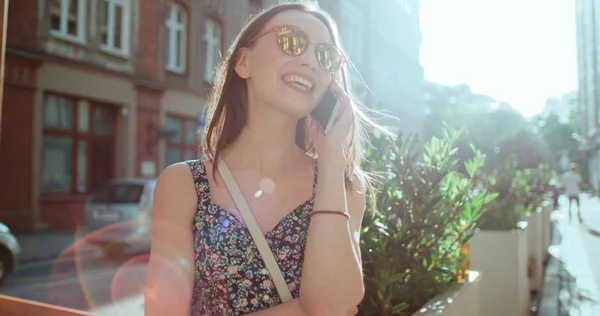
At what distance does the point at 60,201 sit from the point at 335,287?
1493 cm

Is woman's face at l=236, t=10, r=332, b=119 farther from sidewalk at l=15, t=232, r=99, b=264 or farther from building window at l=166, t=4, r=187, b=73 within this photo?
building window at l=166, t=4, r=187, b=73

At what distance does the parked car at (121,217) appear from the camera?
1006 cm

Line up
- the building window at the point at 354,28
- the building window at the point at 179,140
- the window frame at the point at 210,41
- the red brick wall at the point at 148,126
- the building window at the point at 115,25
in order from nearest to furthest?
the building window at the point at 115,25 < the red brick wall at the point at 148,126 < the building window at the point at 179,140 < the window frame at the point at 210,41 < the building window at the point at 354,28

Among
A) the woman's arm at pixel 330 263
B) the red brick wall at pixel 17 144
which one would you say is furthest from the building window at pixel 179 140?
the woman's arm at pixel 330 263

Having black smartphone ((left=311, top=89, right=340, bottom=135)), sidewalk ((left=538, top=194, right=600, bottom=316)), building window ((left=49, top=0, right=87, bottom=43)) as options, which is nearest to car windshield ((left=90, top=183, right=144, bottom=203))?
building window ((left=49, top=0, right=87, bottom=43))

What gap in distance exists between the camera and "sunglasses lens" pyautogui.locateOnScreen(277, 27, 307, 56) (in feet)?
4.75

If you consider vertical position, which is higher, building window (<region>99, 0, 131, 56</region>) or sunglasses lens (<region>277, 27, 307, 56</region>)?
building window (<region>99, 0, 131, 56</region>)

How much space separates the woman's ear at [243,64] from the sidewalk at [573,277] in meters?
4.58

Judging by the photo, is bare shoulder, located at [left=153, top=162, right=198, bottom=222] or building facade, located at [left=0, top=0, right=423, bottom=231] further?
building facade, located at [left=0, top=0, right=423, bottom=231]

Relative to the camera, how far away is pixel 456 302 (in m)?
2.33

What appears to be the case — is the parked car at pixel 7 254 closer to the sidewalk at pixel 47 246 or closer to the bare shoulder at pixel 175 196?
the sidewalk at pixel 47 246

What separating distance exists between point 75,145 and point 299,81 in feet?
50.9

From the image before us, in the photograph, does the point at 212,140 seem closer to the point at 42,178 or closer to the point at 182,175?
the point at 182,175

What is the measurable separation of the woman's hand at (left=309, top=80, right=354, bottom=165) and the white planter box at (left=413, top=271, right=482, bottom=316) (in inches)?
35.7
